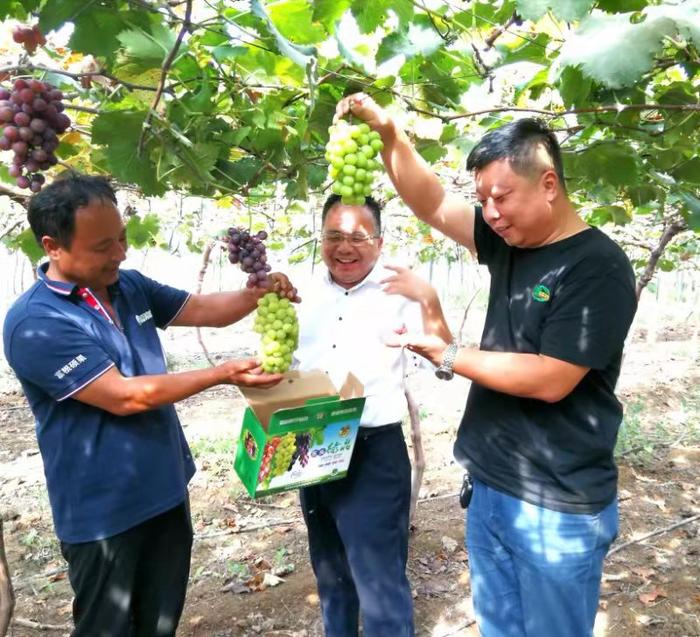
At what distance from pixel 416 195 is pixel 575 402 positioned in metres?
0.88

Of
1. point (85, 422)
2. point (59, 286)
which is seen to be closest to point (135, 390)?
point (85, 422)

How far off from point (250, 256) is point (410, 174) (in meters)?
0.69

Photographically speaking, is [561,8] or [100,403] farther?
[100,403]

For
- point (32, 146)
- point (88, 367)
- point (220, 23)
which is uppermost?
point (220, 23)

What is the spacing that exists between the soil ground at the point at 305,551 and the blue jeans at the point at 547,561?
61.5 inches

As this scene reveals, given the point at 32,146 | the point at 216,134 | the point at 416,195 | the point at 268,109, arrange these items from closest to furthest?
the point at 32,146 < the point at 268,109 < the point at 216,134 < the point at 416,195

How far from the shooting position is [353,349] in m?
2.55

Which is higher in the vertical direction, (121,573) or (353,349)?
(353,349)

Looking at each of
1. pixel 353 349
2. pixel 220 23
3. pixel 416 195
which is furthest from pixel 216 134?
pixel 353 349

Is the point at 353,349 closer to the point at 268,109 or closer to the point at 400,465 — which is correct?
the point at 400,465

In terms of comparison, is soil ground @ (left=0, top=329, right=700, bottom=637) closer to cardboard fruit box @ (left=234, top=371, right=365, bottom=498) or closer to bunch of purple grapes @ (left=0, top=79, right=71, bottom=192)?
cardboard fruit box @ (left=234, top=371, right=365, bottom=498)

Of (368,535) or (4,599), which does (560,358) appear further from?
(4,599)

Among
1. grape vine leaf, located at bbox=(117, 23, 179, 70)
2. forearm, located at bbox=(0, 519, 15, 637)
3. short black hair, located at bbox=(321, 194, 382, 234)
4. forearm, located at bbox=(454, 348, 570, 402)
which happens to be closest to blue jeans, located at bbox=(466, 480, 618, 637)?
forearm, located at bbox=(454, 348, 570, 402)

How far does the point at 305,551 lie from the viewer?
14.0 ft
